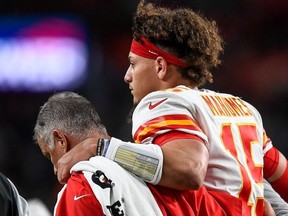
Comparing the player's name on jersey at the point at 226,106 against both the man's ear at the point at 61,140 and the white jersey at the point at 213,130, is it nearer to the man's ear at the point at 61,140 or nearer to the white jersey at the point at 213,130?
the white jersey at the point at 213,130

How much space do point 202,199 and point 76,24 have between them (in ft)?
19.4

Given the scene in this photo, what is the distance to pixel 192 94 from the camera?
2.55 metres

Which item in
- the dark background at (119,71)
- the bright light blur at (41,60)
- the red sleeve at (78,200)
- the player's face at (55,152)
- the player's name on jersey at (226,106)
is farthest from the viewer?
the bright light blur at (41,60)

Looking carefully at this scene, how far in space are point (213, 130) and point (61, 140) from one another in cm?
59

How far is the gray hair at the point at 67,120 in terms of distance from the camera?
2670 mm

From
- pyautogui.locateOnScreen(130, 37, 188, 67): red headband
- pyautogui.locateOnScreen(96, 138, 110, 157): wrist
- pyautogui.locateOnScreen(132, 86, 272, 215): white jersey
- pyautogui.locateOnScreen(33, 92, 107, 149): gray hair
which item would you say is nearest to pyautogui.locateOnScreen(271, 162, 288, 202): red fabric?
pyautogui.locateOnScreen(132, 86, 272, 215): white jersey

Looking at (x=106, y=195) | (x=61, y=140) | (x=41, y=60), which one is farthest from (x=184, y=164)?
(x=41, y=60)

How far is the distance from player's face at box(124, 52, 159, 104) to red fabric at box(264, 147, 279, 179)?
55 cm

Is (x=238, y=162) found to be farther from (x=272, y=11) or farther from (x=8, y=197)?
(x=272, y=11)

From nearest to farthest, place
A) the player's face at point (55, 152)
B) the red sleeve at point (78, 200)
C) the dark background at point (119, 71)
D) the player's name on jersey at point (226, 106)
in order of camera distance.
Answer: the red sleeve at point (78, 200) → the player's name on jersey at point (226, 106) → the player's face at point (55, 152) → the dark background at point (119, 71)

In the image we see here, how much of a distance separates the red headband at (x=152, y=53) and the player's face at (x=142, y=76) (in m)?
0.02

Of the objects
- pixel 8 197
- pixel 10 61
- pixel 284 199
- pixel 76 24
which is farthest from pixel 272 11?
pixel 8 197

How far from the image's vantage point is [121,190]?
2264mm

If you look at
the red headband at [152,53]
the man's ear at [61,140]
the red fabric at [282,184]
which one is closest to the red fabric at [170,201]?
the man's ear at [61,140]
